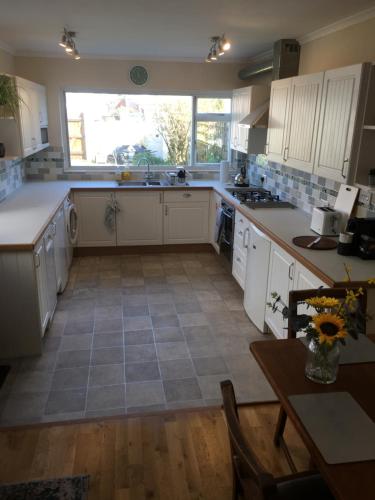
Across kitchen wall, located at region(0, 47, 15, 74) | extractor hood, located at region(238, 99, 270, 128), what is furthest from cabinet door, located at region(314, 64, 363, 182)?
kitchen wall, located at region(0, 47, 15, 74)

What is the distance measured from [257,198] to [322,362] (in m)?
3.13

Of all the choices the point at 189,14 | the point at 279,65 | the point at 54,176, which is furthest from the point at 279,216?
the point at 54,176

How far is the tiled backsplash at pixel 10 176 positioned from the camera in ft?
14.4

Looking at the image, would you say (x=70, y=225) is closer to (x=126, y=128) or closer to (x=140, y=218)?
(x=140, y=218)

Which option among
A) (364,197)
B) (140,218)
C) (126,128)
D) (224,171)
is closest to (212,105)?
(224,171)

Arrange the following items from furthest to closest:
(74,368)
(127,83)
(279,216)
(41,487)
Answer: (127,83)
(279,216)
(74,368)
(41,487)

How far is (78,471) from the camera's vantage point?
2.15 m

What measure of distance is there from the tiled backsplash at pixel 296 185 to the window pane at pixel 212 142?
66 centimetres

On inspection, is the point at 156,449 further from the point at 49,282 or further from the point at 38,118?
the point at 38,118

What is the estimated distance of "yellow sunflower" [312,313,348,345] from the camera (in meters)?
1.43

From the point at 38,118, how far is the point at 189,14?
2.43 metres

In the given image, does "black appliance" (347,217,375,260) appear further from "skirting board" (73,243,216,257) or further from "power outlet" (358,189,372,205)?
"skirting board" (73,243,216,257)

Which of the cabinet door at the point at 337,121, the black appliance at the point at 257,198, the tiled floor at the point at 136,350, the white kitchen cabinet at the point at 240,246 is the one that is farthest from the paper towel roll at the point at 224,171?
the cabinet door at the point at 337,121

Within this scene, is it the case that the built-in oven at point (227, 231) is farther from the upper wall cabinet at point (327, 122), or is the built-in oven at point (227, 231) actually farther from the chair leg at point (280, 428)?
the chair leg at point (280, 428)
